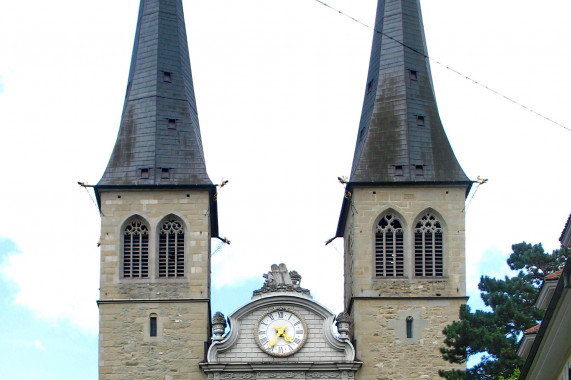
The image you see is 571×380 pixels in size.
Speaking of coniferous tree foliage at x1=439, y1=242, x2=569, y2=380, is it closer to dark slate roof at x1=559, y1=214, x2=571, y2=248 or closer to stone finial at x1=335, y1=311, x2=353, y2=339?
stone finial at x1=335, y1=311, x2=353, y2=339

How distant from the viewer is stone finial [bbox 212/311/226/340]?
4481cm

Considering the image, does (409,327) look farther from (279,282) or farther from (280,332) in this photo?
(279,282)

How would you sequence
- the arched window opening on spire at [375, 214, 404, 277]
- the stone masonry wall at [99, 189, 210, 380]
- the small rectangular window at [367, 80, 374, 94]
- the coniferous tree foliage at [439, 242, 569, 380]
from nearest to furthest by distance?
1. the coniferous tree foliage at [439, 242, 569, 380]
2. the stone masonry wall at [99, 189, 210, 380]
3. the arched window opening on spire at [375, 214, 404, 277]
4. the small rectangular window at [367, 80, 374, 94]

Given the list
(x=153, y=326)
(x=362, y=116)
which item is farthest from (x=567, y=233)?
(x=362, y=116)

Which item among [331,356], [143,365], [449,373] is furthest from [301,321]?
[449,373]

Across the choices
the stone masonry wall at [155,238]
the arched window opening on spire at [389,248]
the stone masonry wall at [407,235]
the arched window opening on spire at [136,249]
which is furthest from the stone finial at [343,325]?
the arched window opening on spire at [136,249]

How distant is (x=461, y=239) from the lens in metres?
45.8

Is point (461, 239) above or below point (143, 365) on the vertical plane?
above

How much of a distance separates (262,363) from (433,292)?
16.3ft

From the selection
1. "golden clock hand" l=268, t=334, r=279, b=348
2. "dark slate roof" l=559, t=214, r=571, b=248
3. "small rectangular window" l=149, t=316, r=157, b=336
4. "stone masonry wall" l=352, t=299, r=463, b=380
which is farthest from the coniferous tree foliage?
"dark slate roof" l=559, t=214, r=571, b=248

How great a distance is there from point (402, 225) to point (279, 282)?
12.3ft

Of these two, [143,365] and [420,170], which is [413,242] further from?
[143,365]

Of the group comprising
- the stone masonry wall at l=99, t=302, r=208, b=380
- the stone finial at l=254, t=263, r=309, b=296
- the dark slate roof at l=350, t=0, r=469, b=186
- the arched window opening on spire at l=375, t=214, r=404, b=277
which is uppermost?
the dark slate roof at l=350, t=0, r=469, b=186

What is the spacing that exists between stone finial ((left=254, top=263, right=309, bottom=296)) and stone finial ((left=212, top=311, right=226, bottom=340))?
45.9 inches
